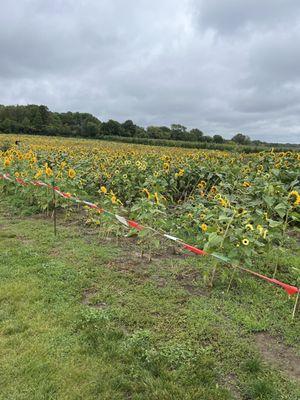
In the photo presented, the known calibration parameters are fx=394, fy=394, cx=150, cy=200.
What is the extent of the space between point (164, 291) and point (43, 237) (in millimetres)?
2409

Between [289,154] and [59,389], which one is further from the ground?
[289,154]

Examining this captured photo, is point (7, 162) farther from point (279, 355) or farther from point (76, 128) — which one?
point (76, 128)

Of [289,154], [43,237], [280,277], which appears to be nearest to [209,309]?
[280,277]

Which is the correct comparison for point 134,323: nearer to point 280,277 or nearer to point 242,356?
Answer: point 242,356

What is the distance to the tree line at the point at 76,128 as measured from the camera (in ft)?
171

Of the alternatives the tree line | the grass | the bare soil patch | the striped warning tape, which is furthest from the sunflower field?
the tree line

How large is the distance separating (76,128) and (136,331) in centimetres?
5676

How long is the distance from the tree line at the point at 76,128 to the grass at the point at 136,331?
42.2 metres

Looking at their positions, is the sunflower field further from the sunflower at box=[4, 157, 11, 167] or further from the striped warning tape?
the striped warning tape

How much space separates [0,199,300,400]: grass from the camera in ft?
8.21

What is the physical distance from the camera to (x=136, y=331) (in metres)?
3.07

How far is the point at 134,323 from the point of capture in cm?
324

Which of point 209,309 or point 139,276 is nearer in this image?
point 209,309

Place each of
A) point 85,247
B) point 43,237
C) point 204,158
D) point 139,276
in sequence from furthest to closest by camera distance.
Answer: point 204,158, point 43,237, point 85,247, point 139,276
